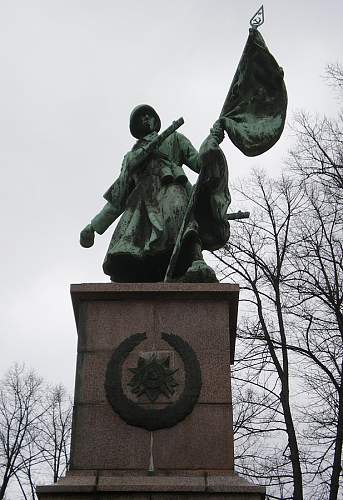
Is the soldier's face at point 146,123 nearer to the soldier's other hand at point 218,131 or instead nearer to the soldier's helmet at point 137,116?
the soldier's helmet at point 137,116

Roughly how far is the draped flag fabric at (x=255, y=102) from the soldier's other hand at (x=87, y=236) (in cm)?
171

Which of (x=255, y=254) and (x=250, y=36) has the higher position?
(x=255, y=254)

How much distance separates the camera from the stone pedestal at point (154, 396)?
4684 mm

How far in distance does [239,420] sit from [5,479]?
9823 mm

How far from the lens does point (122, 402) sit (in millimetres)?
5188

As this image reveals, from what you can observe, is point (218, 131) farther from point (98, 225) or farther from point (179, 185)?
point (98, 225)

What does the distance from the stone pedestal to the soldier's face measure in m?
2.33

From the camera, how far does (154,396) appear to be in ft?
17.1

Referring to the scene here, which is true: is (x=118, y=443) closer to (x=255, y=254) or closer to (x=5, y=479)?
(x=255, y=254)

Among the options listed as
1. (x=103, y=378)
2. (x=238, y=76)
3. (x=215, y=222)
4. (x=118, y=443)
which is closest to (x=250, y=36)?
(x=238, y=76)

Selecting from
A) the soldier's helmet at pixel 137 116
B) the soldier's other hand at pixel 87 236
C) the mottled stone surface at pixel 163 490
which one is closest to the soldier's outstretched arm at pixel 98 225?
the soldier's other hand at pixel 87 236

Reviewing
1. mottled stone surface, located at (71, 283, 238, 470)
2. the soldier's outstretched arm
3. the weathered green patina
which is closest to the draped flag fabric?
the weathered green patina

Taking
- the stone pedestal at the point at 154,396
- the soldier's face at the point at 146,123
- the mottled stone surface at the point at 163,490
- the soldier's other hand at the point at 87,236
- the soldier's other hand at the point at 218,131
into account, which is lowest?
the mottled stone surface at the point at 163,490

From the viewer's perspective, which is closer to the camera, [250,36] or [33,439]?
[250,36]
